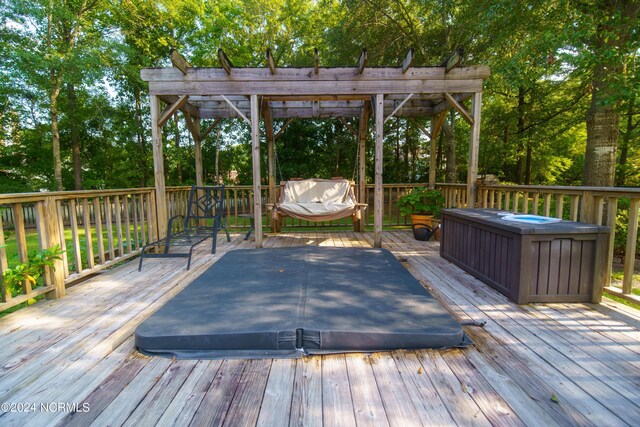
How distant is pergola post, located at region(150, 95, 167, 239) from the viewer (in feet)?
13.6

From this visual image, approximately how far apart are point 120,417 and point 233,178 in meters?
13.1

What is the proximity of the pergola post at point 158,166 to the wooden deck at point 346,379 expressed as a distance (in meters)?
2.21

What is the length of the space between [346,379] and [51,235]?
9.31 ft

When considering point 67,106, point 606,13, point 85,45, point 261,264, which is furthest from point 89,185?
point 606,13

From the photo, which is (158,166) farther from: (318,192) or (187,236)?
(318,192)

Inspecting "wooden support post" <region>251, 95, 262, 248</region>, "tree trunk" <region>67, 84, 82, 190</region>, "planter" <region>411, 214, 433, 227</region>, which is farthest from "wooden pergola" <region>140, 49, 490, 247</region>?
"tree trunk" <region>67, 84, 82, 190</region>

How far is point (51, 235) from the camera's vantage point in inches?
103

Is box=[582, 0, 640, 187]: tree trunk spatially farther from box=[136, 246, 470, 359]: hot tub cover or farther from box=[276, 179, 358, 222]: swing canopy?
box=[136, 246, 470, 359]: hot tub cover

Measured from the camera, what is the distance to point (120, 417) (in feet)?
4.05

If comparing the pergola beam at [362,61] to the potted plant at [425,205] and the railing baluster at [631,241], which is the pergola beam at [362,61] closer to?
the potted plant at [425,205]

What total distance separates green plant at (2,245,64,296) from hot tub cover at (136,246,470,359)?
3.90 ft

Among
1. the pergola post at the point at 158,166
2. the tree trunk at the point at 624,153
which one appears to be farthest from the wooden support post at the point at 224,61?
the tree trunk at the point at 624,153

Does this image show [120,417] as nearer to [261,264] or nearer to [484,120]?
[261,264]

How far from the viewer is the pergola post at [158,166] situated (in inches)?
163
